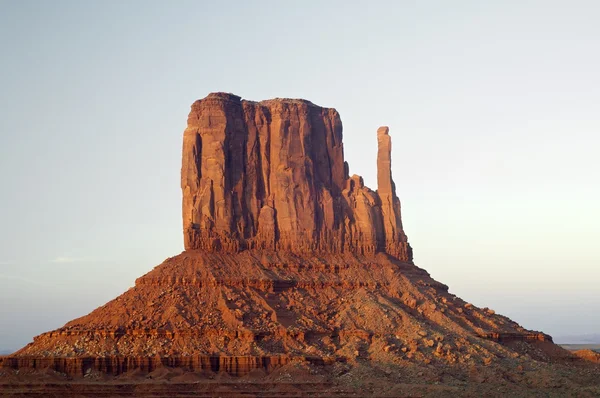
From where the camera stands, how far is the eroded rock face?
106438 millimetres

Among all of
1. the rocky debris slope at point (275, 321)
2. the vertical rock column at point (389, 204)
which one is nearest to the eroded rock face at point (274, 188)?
the vertical rock column at point (389, 204)

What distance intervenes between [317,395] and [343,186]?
3026 cm

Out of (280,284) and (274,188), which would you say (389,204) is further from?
(280,284)

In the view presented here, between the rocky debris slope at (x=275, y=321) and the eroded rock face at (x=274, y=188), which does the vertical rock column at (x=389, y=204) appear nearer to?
the eroded rock face at (x=274, y=188)

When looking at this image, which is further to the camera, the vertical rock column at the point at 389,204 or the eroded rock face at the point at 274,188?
the vertical rock column at the point at 389,204

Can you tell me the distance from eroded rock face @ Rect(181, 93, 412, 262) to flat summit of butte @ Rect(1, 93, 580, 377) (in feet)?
0.35

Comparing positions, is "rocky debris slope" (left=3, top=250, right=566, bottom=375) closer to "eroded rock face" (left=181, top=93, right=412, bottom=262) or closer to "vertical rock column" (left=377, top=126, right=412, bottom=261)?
"eroded rock face" (left=181, top=93, right=412, bottom=262)

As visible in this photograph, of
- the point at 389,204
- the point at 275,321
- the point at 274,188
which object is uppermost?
the point at 274,188

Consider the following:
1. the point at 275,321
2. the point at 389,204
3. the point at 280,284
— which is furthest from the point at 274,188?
the point at 275,321

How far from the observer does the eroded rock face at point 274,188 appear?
106438mm

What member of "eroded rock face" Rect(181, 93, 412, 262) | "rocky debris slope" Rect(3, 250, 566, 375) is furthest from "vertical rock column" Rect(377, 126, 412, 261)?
"rocky debris slope" Rect(3, 250, 566, 375)

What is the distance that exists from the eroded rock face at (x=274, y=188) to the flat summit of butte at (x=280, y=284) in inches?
4.2

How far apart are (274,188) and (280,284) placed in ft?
33.8

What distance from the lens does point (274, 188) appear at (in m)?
109
